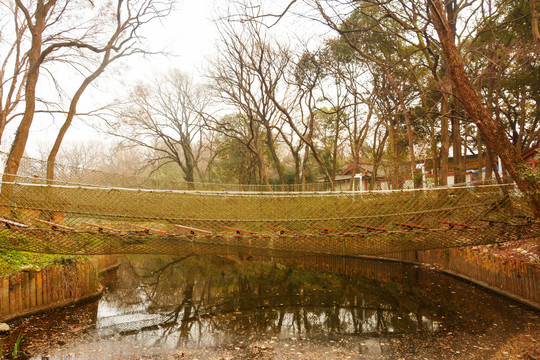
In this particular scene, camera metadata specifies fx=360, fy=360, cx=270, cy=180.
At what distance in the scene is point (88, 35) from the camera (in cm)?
809

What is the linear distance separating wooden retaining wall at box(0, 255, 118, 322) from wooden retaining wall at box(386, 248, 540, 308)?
5.65 metres

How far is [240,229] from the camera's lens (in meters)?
4.21

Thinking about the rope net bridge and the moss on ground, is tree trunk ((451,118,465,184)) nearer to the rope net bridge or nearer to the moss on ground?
the rope net bridge

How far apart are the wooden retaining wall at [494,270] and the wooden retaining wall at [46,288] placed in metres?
5.65

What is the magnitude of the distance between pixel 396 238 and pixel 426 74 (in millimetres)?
8640

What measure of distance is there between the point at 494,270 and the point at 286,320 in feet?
9.61

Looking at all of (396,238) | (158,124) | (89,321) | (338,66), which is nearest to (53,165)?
(89,321)

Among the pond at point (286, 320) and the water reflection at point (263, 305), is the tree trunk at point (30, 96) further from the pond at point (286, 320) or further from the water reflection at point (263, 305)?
the water reflection at point (263, 305)

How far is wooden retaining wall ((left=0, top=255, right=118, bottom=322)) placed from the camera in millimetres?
4137

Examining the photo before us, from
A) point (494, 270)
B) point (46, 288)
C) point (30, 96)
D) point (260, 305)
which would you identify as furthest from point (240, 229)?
point (30, 96)

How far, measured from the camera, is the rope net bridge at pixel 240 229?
3.87 meters

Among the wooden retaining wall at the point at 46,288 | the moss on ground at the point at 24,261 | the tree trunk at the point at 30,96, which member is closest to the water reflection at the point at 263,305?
the wooden retaining wall at the point at 46,288

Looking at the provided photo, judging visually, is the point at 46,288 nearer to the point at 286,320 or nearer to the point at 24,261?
the point at 24,261

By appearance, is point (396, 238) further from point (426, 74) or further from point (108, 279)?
point (426, 74)
